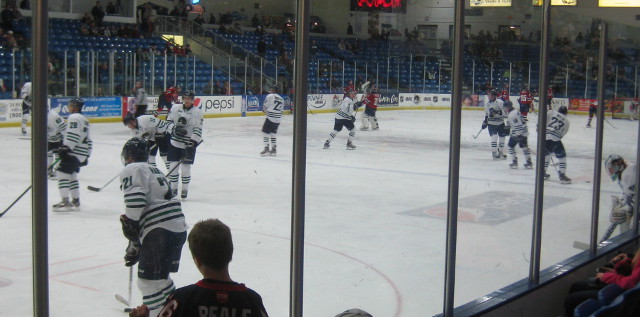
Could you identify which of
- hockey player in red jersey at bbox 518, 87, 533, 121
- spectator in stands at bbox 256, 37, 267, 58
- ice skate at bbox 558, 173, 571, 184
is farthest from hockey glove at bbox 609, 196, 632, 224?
spectator in stands at bbox 256, 37, 267, 58

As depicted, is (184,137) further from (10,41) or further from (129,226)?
(10,41)

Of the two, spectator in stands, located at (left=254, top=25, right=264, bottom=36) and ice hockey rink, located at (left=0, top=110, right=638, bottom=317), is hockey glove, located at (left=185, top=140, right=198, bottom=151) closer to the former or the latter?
ice hockey rink, located at (left=0, top=110, right=638, bottom=317)

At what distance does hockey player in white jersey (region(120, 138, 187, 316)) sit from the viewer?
3195 millimetres

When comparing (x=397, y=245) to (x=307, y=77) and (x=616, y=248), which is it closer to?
(x=616, y=248)

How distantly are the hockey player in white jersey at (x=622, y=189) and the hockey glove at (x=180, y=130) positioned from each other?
13.3 feet

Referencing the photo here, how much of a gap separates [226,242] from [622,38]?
14.4ft

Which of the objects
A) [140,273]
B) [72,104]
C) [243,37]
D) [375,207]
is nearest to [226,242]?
[140,273]

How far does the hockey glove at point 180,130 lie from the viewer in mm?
7434

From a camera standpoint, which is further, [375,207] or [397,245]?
[375,207]

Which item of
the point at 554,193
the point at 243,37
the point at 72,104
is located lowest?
the point at 554,193

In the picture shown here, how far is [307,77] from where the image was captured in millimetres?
2377

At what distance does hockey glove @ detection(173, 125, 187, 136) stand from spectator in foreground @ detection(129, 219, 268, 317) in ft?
18.7

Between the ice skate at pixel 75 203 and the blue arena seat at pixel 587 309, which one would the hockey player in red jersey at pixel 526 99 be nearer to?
the blue arena seat at pixel 587 309

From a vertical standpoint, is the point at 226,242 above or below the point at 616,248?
above
